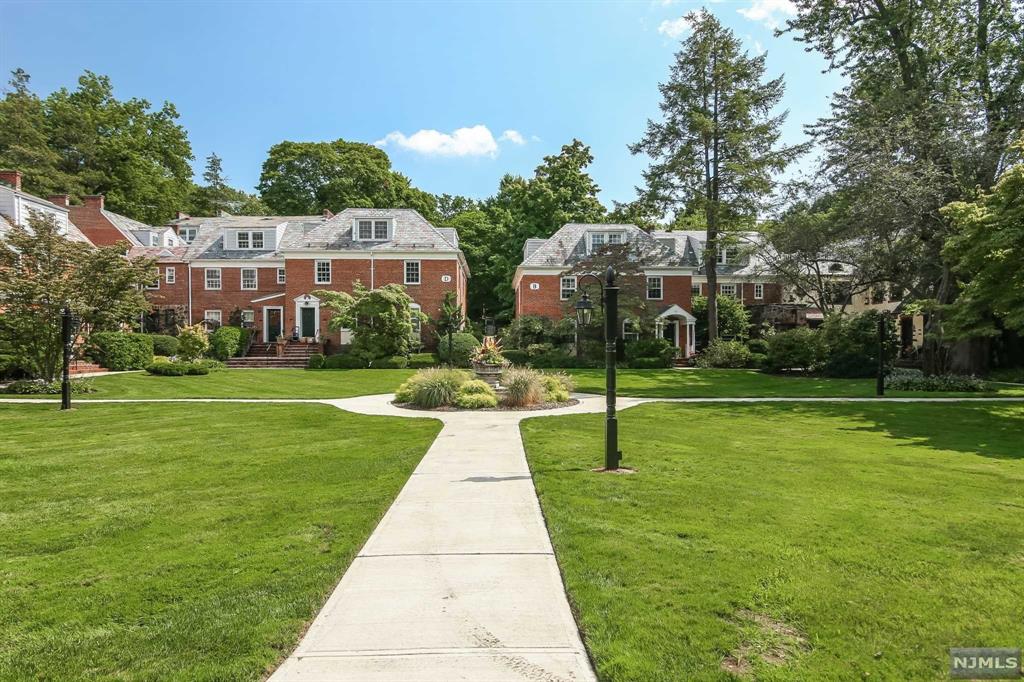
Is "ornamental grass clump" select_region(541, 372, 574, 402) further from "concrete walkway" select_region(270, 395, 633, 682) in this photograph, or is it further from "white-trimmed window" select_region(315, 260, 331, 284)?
"white-trimmed window" select_region(315, 260, 331, 284)

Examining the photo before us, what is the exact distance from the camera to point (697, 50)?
29.3 metres

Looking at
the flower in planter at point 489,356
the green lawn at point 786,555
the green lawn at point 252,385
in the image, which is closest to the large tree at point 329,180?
the green lawn at point 252,385

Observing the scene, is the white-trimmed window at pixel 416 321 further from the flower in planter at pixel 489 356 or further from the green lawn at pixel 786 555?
the green lawn at pixel 786 555

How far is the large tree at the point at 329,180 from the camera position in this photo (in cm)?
5134

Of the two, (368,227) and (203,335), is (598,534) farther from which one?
(368,227)

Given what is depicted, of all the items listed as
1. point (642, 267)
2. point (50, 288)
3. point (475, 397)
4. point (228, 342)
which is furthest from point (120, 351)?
point (642, 267)

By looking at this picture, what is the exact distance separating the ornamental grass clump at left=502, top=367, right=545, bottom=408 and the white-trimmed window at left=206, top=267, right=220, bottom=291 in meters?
28.2

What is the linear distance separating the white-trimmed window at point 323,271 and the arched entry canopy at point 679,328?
792 inches

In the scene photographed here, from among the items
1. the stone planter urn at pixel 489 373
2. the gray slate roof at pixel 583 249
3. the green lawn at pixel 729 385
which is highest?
the gray slate roof at pixel 583 249

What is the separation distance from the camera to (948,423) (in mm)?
12242

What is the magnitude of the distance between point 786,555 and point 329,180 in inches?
2181

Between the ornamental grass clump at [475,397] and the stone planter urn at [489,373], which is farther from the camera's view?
the stone planter urn at [489,373]

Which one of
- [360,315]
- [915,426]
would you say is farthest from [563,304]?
[915,426]

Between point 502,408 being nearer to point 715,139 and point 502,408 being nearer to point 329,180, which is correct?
point 715,139
